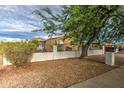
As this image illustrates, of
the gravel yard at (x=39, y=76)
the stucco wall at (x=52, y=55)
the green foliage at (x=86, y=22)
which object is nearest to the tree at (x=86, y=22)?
the green foliage at (x=86, y=22)

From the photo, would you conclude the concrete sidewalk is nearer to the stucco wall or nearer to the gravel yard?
the gravel yard

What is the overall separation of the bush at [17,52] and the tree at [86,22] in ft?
3.95

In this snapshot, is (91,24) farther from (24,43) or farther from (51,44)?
(51,44)

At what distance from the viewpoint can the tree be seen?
6.45m

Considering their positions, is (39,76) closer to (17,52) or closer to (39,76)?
(39,76)

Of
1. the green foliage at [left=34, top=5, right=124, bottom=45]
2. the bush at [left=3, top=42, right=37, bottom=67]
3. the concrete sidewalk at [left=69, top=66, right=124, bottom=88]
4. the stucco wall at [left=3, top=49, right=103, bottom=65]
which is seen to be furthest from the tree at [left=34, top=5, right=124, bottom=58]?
the concrete sidewalk at [left=69, top=66, right=124, bottom=88]

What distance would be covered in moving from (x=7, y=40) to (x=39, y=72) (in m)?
1.43

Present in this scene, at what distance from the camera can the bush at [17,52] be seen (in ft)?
22.1

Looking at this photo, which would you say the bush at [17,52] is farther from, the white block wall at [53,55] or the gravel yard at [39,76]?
the white block wall at [53,55]

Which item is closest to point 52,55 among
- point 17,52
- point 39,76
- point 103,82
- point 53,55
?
point 53,55

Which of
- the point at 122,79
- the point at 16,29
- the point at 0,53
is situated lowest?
the point at 122,79

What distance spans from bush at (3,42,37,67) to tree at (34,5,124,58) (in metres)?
1.20
